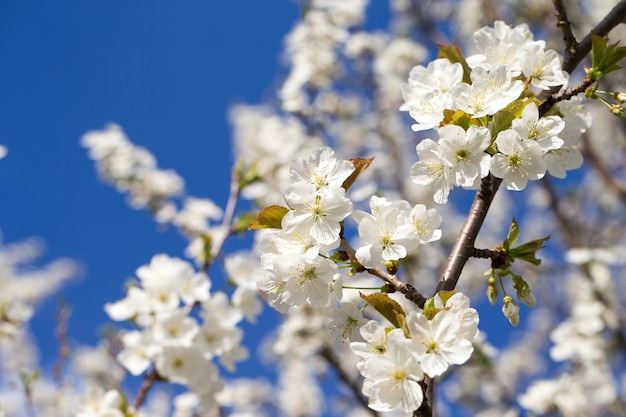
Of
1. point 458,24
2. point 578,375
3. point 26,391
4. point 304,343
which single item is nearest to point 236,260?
point 26,391

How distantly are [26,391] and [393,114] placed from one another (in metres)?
6.36

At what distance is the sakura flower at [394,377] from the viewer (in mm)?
1177

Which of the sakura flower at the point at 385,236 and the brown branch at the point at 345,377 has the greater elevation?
the brown branch at the point at 345,377

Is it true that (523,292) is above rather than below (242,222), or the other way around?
below

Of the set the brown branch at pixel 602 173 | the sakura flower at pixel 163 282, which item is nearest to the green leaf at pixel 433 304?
the sakura flower at pixel 163 282

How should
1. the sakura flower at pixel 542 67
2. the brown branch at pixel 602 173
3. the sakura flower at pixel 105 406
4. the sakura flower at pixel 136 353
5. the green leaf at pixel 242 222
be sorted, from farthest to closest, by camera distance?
the brown branch at pixel 602 173
the green leaf at pixel 242 222
the sakura flower at pixel 136 353
the sakura flower at pixel 105 406
the sakura flower at pixel 542 67

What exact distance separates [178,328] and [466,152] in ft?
5.53

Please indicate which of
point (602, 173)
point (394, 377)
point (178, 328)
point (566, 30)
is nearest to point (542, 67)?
point (566, 30)

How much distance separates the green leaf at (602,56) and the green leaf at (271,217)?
3.02ft

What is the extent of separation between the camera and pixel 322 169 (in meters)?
1.41

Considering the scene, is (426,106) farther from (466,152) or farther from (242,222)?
(242,222)

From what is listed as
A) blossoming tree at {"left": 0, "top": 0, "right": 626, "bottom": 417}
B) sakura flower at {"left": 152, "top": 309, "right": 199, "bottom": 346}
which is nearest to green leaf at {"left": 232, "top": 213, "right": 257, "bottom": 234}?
blossoming tree at {"left": 0, "top": 0, "right": 626, "bottom": 417}

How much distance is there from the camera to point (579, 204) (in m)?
6.91

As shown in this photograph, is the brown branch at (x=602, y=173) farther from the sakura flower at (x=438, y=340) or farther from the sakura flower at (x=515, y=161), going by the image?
the sakura flower at (x=438, y=340)
